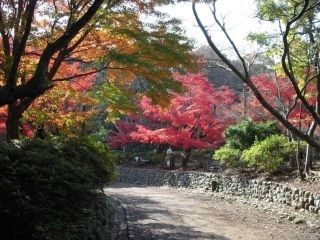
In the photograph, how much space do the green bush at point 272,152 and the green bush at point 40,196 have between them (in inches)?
443

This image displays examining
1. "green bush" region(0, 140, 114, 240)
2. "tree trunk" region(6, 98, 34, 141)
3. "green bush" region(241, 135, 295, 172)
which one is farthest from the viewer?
"green bush" region(241, 135, 295, 172)

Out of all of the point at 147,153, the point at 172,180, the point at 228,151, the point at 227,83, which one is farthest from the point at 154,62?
the point at 227,83

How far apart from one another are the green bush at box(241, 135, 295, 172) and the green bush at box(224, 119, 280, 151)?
2.18 meters

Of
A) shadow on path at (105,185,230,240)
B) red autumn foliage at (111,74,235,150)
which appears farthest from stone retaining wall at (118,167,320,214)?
shadow on path at (105,185,230,240)

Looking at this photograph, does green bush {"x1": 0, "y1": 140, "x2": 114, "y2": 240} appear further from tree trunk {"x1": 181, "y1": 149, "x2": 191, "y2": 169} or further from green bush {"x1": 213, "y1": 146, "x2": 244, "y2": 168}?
tree trunk {"x1": 181, "y1": 149, "x2": 191, "y2": 169}

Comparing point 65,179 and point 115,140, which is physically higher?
point 115,140

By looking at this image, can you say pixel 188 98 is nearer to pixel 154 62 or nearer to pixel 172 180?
pixel 172 180

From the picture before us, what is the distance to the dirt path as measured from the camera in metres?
10.1

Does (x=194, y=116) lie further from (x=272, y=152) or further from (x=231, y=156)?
(x=272, y=152)

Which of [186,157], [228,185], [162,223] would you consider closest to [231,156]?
[228,185]

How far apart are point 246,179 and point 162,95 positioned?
22.9 feet

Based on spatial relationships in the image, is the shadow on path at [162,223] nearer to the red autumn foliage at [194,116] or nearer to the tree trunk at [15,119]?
the tree trunk at [15,119]

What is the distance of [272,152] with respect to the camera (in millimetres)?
16094

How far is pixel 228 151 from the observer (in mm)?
18266
